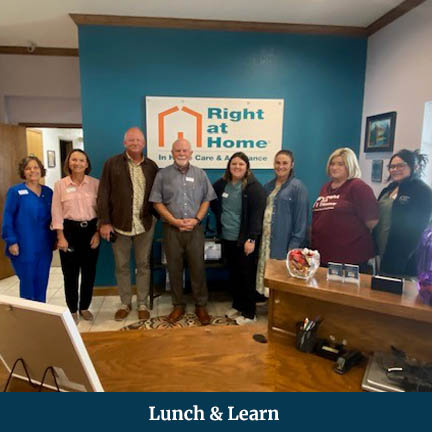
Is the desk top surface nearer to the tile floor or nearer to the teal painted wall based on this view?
the tile floor

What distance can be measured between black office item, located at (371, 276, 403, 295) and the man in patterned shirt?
2.12 meters

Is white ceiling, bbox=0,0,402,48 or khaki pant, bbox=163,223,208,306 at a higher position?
white ceiling, bbox=0,0,402,48

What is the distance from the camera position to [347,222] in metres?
2.34

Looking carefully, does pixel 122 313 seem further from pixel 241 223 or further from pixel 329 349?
pixel 329 349

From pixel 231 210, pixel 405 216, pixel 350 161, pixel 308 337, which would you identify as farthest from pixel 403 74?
pixel 308 337

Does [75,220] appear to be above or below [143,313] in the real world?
above

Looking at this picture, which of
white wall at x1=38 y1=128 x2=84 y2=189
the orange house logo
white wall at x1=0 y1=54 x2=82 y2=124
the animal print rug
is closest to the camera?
the animal print rug

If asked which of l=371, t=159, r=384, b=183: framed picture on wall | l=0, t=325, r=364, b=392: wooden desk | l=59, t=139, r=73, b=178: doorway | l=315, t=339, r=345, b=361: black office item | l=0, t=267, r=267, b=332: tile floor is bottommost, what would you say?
l=0, t=267, r=267, b=332: tile floor

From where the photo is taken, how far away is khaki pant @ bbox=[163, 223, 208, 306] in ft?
9.43

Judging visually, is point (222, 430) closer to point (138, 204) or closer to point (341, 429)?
point (341, 429)

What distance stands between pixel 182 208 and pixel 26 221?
1268 mm

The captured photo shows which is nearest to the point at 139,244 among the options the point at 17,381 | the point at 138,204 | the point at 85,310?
the point at 138,204

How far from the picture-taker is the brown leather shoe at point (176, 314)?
9.78 feet

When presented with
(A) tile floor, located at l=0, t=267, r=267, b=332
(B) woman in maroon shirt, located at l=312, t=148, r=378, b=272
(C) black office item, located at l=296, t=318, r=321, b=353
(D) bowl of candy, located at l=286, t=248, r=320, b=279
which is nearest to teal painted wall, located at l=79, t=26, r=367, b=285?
(A) tile floor, located at l=0, t=267, r=267, b=332
